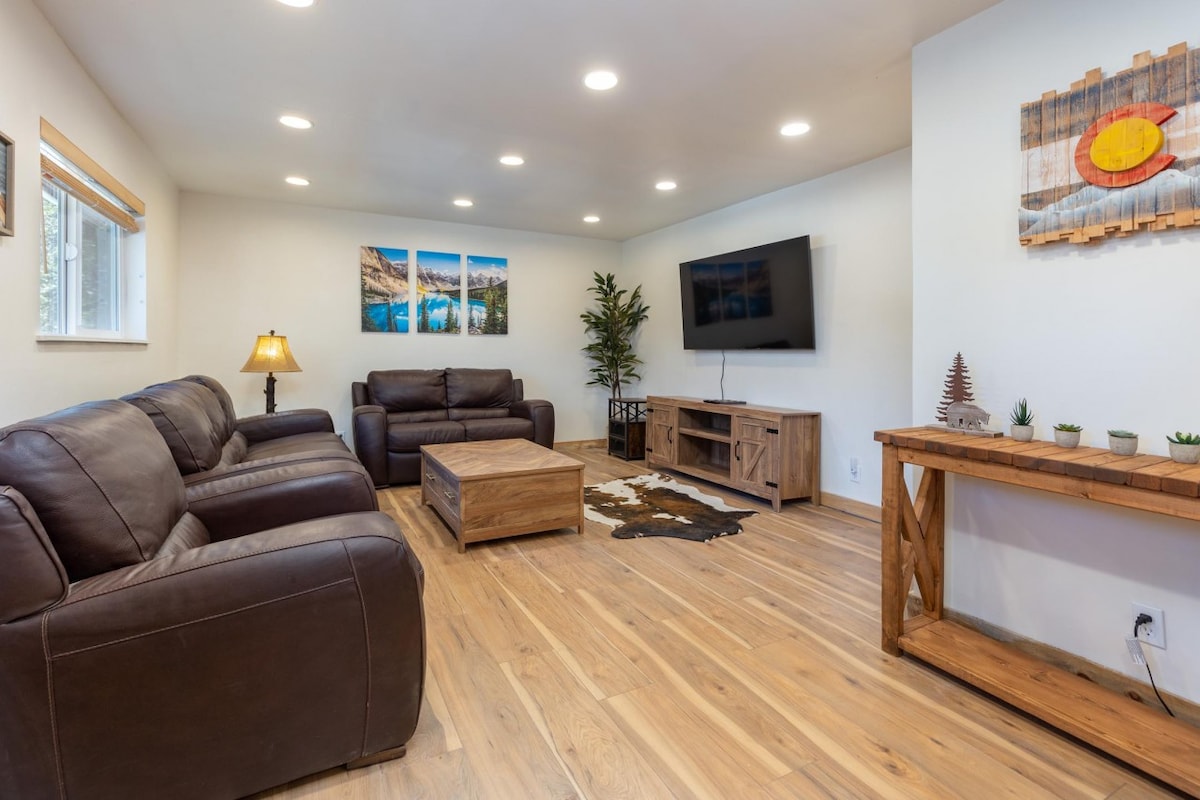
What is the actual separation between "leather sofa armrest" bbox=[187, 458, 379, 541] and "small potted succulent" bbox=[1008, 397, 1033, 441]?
7.48ft

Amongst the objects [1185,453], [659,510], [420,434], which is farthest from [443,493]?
[1185,453]

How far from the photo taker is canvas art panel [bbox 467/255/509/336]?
557cm

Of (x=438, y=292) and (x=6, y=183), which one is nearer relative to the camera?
(x=6, y=183)

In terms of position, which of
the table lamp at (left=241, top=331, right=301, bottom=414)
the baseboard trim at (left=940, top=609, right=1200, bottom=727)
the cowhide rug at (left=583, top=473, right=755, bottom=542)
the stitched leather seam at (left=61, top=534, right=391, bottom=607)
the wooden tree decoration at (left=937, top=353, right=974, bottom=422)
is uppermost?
the table lamp at (left=241, top=331, right=301, bottom=414)

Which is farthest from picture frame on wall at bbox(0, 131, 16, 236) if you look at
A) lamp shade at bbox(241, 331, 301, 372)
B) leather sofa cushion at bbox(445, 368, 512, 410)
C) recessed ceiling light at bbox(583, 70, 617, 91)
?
leather sofa cushion at bbox(445, 368, 512, 410)

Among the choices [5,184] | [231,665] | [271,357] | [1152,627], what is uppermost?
[5,184]

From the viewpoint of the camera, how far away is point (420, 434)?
4453 mm

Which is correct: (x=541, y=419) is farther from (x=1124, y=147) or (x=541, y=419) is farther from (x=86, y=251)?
(x=1124, y=147)

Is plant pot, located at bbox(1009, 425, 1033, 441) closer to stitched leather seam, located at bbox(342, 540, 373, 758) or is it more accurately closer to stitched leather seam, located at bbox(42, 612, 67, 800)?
stitched leather seam, located at bbox(342, 540, 373, 758)

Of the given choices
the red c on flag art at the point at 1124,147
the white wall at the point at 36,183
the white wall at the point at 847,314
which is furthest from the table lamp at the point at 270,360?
the red c on flag art at the point at 1124,147

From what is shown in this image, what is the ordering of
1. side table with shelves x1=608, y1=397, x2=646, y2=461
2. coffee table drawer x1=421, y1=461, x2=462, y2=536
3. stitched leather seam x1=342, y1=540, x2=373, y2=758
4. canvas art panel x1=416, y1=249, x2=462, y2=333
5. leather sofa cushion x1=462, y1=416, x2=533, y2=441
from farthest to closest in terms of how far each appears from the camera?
side table with shelves x1=608, y1=397, x2=646, y2=461, canvas art panel x1=416, y1=249, x2=462, y2=333, leather sofa cushion x1=462, y1=416, x2=533, y2=441, coffee table drawer x1=421, y1=461, x2=462, y2=536, stitched leather seam x1=342, y1=540, x2=373, y2=758

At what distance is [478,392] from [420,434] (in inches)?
36.1

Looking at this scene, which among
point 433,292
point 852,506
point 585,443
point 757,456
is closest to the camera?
point 852,506

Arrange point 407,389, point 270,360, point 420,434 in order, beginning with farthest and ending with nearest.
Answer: point 407,389 < point 420,434 < point 270,360
